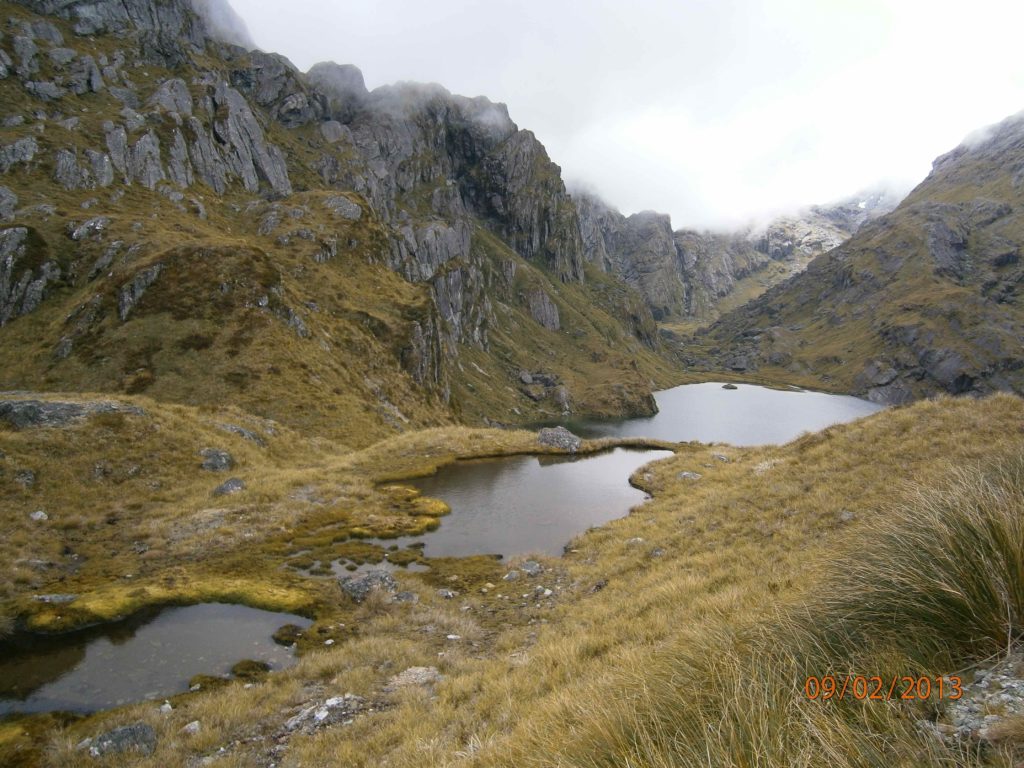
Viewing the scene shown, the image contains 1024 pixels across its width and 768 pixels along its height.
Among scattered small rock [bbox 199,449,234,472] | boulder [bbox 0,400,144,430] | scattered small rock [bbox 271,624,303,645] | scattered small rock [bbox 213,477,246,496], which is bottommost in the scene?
scattered small rock [bbox 271,624,303,645]

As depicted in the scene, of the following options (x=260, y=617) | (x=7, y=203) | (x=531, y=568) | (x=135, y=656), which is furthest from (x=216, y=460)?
(x=7, y=203)

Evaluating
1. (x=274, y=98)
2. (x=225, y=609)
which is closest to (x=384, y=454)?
(x=225, y=609)

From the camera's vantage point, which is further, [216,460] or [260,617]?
[216,460]

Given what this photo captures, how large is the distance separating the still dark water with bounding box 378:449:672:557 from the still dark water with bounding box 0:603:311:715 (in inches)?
326

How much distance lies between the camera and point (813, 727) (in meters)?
3.46

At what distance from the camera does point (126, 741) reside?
10.2 meters

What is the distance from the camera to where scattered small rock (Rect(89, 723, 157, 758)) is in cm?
1002

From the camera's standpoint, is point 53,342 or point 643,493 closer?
point 643,493

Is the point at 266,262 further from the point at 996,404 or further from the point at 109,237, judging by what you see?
the point at 996,404

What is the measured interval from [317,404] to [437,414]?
1033 inches

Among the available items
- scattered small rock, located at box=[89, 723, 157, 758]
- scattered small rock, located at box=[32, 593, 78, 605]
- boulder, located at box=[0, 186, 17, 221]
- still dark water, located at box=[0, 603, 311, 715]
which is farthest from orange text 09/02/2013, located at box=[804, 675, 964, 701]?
boulder, located at box=[0, 186, 17, 221]

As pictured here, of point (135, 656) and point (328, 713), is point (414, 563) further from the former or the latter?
point (328, 713)

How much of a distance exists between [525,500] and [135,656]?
1975cm

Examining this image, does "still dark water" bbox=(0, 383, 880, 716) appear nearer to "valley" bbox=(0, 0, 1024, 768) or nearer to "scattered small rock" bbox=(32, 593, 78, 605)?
"valley" bbox=(0, 0, 1024, 768)
